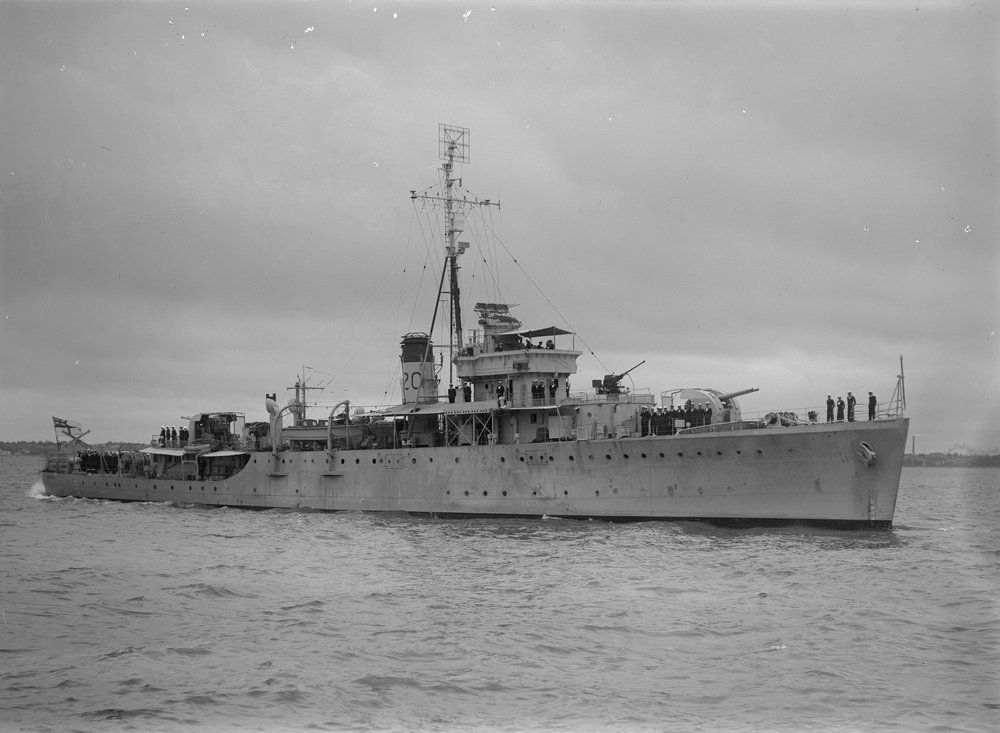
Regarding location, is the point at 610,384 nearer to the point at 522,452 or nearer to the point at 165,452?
the point at 522,452

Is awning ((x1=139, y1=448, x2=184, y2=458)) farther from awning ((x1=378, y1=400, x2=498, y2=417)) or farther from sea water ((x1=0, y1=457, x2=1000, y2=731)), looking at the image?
sea water ((x1=0, y1=457, x2=1000, y2=731))

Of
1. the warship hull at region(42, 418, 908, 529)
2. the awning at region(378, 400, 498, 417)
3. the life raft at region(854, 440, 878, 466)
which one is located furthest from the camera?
the awning at region(378, 400, 498, 417)

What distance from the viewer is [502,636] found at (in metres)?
14.7

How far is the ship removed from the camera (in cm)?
2917

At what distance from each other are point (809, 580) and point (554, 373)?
18604mm

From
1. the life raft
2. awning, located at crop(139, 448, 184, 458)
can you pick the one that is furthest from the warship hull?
awning, located at crop(139, 448, 184, 458)

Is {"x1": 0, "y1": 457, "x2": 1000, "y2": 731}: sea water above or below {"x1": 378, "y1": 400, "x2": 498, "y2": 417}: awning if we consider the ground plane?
below

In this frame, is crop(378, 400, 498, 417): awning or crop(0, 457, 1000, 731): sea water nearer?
crop(0, 457, 1000, 731): sea water

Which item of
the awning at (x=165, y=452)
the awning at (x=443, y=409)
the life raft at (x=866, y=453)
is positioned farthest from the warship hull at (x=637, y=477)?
the awning at (x=165, y=452)

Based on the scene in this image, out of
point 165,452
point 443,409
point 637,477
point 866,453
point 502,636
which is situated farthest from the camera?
point 165,452

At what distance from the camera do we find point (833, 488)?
29.0m

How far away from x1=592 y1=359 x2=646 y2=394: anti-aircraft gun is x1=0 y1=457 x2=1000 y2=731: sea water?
9200 millimetres

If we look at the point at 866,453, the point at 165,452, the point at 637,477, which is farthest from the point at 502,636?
the point at 165,452

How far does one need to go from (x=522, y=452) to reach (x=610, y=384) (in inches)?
180
